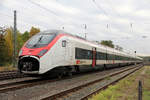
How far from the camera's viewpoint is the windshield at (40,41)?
1062cm

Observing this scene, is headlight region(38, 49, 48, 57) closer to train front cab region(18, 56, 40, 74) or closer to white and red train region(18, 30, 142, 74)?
white and red train region(18, 30, 142, 74)

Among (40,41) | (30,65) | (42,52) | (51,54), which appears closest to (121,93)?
(51,54)

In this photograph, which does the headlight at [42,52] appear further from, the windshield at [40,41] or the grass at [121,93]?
the grass at [121,93]

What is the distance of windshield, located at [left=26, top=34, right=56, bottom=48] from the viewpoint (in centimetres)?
1062

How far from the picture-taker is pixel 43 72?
9.88 m

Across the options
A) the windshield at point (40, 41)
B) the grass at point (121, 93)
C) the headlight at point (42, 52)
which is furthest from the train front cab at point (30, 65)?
the grass at point (121, 93)

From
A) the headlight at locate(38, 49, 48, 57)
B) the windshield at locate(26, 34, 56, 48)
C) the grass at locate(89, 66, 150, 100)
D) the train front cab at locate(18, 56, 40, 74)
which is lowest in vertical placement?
the grass at locate(89, 66, 150, 100)

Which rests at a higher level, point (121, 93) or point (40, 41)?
point (40, 41)

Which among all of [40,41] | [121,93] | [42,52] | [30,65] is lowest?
[121,93]

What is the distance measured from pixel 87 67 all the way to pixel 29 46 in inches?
251

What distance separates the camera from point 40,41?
1098 cm

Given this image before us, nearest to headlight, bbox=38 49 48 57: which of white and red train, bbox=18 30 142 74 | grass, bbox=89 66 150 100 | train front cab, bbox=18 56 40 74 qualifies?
white and red train, bbox=18 30 142 74

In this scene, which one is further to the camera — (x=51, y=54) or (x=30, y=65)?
(x=51, y=54)

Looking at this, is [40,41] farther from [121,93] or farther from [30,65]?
[121,93]
